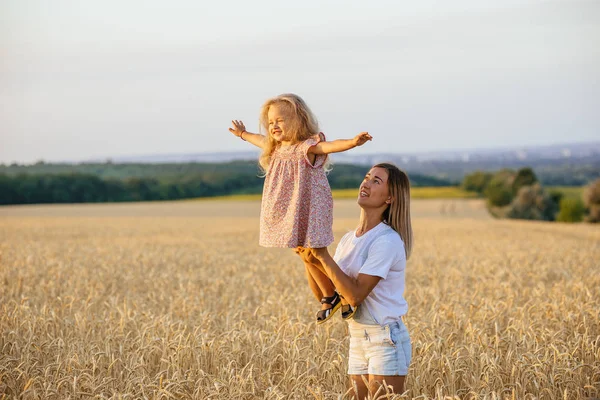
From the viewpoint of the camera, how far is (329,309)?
4.59 m

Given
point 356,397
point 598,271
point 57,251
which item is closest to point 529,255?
point 598,271

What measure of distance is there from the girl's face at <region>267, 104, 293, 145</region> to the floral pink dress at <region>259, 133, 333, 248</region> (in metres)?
0.08

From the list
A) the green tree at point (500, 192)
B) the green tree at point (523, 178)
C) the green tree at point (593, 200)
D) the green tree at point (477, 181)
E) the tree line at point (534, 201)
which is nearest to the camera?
the green tree at point (593, 200)

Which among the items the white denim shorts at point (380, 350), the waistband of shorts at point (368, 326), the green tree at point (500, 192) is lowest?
the green tree at point (500, 192)

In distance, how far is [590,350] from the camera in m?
6.54

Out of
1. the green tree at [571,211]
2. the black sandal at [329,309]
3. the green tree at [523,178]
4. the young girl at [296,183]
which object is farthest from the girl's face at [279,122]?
the green tree at [523,178]

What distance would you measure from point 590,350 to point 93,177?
6394 centimetres

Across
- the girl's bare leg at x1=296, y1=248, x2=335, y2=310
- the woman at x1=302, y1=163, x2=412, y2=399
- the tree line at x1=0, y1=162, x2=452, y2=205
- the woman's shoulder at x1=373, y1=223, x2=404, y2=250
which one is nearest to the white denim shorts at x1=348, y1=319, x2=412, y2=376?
the woman at x1=302, y1=163, x2=412, y2=399

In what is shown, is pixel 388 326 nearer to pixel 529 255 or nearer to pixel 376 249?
pixel 376 249

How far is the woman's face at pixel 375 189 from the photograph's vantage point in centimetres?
468

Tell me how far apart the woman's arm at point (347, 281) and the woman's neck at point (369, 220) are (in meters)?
0.42

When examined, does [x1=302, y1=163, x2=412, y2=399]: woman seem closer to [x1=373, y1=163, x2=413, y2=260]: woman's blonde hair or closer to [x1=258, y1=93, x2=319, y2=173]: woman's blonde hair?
[x1=373, y1=163, x2=413, y2=260]: woman's blonde hair

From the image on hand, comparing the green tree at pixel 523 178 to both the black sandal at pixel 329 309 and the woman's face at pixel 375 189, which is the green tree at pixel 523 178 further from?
the black sandal at pixel 329 309

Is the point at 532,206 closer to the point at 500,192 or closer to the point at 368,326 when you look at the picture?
the point at 500,192
